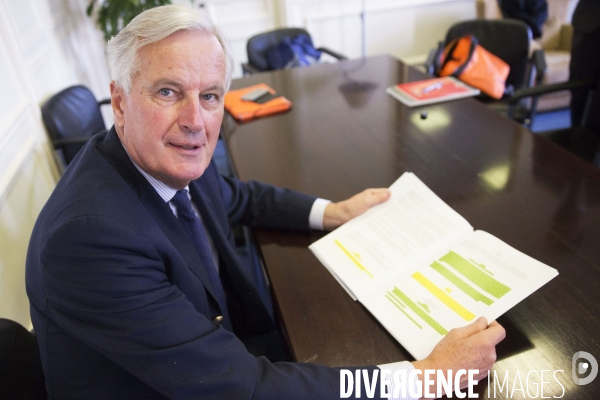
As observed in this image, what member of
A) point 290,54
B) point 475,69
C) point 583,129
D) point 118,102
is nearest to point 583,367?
point 118,102

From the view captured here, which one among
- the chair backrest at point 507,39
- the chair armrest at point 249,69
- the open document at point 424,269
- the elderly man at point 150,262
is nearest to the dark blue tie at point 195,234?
the elderly man at point 150,262

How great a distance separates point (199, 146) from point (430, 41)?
4.04 meters

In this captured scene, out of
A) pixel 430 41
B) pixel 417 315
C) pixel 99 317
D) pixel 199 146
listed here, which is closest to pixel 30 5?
pixel 199 146

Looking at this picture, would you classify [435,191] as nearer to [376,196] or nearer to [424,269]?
[376,196]

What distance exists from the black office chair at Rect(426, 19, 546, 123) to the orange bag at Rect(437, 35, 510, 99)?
198 mm

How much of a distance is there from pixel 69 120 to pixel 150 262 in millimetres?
1718

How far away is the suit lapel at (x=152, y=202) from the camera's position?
0.87m

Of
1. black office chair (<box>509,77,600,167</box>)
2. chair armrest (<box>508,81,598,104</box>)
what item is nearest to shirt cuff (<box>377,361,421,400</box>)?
black office chair (<box>509,77,600,167</box>)

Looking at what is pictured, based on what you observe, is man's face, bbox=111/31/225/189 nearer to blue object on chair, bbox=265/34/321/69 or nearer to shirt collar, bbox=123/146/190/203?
shirt collar, bbox=123/146/190/203

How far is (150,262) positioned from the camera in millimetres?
771

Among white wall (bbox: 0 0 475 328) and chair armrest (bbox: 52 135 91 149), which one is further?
chair armrest (bbox: 52 135 91 149)

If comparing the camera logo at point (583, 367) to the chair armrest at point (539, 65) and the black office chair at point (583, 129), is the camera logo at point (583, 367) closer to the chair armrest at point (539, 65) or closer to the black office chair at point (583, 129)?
the black office chair at point (583, 129)

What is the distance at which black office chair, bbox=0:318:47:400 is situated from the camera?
2.84 feet

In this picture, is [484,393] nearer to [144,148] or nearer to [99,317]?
[99,317]
